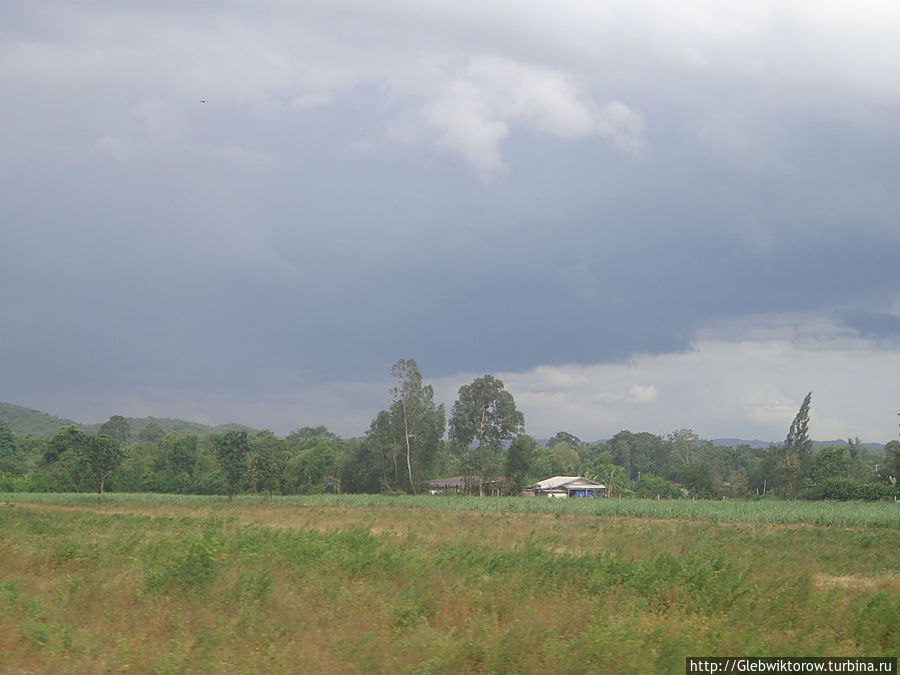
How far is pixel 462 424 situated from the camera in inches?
3302

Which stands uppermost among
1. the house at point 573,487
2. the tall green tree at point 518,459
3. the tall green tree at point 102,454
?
the tall green tree at point 102,454

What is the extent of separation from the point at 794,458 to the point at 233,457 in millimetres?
66536

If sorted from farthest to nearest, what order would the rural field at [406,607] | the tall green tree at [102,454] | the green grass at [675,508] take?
the tall green tree at [102,454] < the green grass at [675,508] < the rural field at [406,607]

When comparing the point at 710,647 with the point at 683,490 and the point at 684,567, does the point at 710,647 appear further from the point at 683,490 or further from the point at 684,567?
the point at 683,490

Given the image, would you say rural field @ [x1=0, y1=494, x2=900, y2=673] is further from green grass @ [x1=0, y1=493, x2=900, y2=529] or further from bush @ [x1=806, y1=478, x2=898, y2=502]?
bush @ [x1=806, y1=478, x2=898, y2=502]

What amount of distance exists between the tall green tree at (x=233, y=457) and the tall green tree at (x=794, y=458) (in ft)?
207

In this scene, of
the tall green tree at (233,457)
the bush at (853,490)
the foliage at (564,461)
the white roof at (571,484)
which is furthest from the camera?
the foliage at (564,461)

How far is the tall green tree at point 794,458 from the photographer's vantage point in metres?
78.6

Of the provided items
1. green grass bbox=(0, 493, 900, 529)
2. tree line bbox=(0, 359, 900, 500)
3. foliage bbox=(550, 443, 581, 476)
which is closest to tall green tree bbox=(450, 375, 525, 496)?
tree line bbox=(0, 359, 900, 500)

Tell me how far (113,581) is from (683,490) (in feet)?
360

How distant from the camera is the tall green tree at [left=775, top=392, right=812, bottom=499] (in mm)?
78562

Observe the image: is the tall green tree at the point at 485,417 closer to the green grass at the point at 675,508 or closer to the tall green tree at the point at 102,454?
the green grass at the point at 675,508

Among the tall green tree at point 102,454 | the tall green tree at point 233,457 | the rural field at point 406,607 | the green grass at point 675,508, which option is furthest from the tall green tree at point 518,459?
the rural field at point 406,607

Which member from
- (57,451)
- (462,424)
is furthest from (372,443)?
(57,451)
